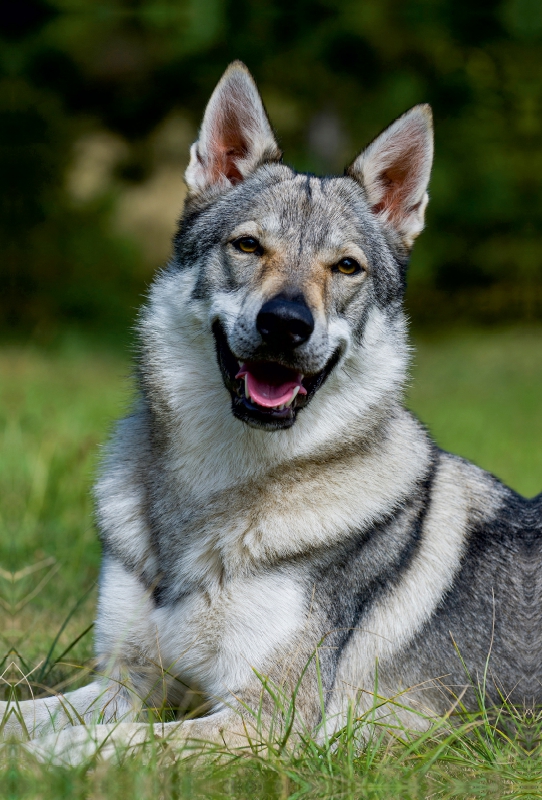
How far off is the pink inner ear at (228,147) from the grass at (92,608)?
110 cm

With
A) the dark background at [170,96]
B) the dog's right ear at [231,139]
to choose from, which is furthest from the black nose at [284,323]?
the dark background at [170,96]

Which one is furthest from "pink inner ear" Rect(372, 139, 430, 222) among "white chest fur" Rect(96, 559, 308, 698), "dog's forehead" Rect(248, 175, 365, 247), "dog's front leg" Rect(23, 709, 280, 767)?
"dog's front leg" Rect(23, 709, 280, 767)

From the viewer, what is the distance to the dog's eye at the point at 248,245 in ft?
11.1

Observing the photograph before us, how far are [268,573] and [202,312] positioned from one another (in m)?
1.08

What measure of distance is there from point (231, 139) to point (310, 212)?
0.64 meters

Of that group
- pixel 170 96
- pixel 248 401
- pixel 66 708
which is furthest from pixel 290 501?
pixel 170 96

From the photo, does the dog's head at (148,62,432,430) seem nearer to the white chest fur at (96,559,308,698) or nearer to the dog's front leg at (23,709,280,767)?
the white chest fur at (96,559,308,698)

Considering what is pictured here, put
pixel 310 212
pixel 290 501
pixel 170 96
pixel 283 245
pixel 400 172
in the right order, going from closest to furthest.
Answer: pixel 290 501 < pixel 283 245 < pixel 310 212 < pixel 400 172 < pixel 170 96

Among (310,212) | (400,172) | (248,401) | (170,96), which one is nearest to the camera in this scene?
(248,401)

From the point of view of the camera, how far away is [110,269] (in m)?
18.3

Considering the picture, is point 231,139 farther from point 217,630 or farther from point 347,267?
point 217,630

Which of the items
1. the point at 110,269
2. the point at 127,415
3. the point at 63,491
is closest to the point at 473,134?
the point at 110,269

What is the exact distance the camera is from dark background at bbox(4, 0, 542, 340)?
1662cm

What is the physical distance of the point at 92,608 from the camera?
457 cm
